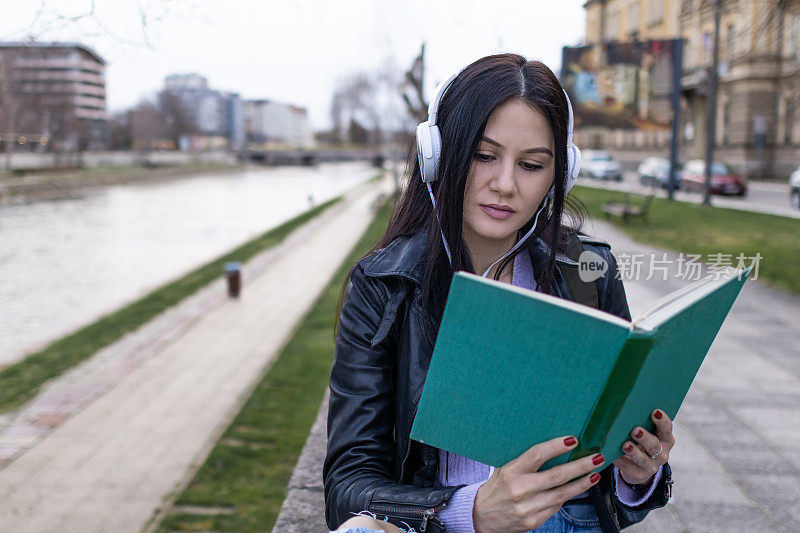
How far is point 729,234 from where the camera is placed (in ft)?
38.9

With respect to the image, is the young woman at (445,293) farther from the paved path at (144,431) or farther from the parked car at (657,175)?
the parked car at (657,175)

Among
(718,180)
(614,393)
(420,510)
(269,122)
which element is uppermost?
(269,122)

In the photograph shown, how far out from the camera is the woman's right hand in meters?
1.12

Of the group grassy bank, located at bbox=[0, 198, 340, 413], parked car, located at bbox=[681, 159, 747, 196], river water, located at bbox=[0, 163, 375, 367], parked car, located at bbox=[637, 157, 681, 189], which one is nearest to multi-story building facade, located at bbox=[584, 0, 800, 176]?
parked car, located at bbox=[681, 159, 747, 196]

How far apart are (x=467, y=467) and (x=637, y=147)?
4469cm

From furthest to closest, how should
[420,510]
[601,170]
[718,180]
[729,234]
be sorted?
[601,170] < [718,180] < [729,234] < [420,510]

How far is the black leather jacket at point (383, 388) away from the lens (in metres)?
1.44

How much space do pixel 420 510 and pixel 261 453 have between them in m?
2.91

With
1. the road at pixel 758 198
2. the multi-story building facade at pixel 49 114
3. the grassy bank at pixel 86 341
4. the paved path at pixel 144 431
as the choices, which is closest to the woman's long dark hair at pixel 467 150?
the paved path at pixel 144 431

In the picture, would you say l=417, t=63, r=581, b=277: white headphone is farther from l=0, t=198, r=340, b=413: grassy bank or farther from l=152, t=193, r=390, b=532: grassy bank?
l=0, t=198, r=340, b=413: grassy bank

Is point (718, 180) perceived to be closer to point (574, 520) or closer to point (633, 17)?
point (633, 17)

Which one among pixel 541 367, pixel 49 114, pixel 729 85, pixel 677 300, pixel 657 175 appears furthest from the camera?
pixel 49 114

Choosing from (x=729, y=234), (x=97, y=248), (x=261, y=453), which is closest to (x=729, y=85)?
(x=729, y=234)

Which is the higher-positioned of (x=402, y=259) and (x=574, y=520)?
(x=402, y=259)
